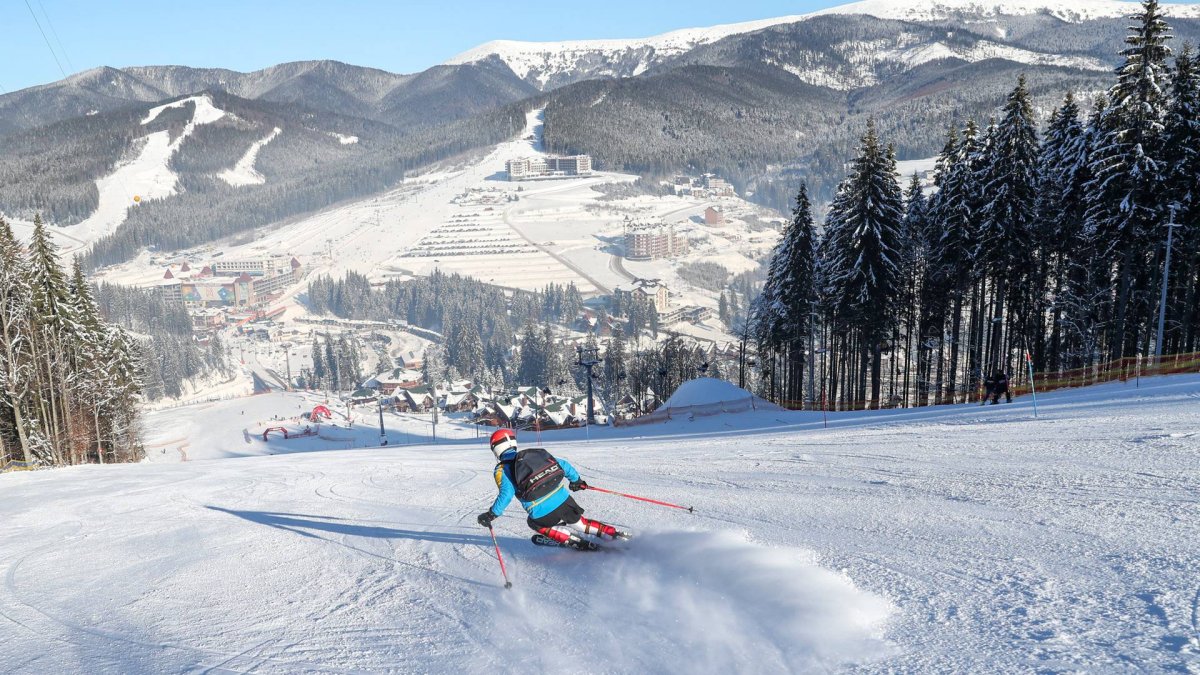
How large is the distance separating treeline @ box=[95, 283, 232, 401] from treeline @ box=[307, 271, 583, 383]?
3045 cm

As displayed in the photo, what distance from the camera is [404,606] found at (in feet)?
18.4

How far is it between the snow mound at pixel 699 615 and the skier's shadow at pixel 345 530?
1.22 metres

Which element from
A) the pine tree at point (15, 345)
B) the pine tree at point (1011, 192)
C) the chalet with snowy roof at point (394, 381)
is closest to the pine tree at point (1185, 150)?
the pine tree at point (1011, 192)

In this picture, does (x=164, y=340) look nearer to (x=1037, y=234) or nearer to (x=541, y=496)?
(x=1037, y=234)

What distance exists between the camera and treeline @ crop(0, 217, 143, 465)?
2467cm

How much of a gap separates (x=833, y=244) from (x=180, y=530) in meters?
30.0

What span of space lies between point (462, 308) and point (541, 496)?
5514 inches

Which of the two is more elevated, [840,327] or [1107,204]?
[1107,204]

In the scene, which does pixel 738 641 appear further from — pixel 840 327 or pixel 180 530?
pixel 840 327

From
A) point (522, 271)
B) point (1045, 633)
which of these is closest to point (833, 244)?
point (1045, 633)

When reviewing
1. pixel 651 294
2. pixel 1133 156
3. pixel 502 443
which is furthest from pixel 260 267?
pixel 502 443

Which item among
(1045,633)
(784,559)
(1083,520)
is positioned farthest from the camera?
(1083,520)

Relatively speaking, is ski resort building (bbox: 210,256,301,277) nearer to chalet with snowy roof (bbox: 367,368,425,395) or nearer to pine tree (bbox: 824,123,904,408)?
chalet with snowy roof (bbox: 367,368,425,395)

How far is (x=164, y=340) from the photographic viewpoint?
123 m
